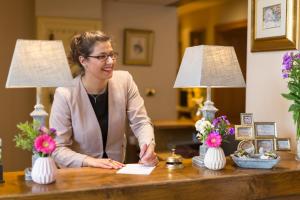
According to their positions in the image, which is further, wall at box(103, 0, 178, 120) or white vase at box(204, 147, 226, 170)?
wall at box(103, 0, 178, 120)

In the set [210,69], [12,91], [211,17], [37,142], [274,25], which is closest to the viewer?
[37,142]

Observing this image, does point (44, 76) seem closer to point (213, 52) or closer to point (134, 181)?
point (134, 181)

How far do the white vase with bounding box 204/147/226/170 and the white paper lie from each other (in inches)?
10.1

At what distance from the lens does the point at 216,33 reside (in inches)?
226

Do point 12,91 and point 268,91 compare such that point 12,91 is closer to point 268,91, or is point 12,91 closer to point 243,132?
point 268,91

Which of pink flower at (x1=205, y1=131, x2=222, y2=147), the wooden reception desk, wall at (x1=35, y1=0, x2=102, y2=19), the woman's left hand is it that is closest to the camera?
the wooden reception desk

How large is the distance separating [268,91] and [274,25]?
379 millimetres

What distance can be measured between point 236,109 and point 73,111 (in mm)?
3909

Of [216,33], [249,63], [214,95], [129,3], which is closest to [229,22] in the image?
[216,33]

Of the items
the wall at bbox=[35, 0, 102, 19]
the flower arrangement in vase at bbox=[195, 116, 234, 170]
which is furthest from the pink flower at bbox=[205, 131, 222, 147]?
the wall at bbox=[35, 0, 102, 19]

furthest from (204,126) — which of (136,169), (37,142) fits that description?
(37,142)

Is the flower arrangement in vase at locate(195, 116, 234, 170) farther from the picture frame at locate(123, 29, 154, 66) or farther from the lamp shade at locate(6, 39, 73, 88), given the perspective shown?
the picture frame at locate(123, 29, 154, 66)

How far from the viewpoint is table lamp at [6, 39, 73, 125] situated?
1.56m

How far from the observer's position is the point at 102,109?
7.20 ft
